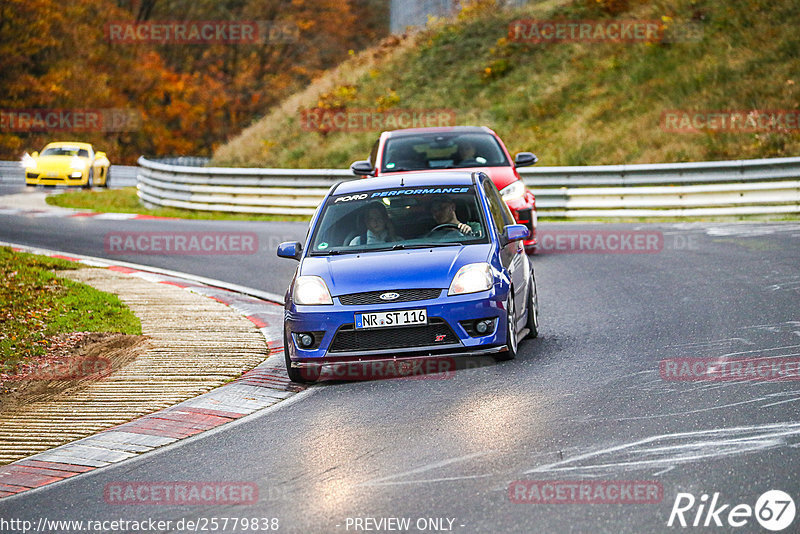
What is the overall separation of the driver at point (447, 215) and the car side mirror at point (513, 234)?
245mm

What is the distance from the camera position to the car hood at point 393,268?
9.28m

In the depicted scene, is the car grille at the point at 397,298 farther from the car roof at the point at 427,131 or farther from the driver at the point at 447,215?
the car roof at the point at 427,131

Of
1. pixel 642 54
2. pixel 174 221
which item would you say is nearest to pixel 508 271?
pixel 174 221

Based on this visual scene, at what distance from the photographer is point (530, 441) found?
6.98m

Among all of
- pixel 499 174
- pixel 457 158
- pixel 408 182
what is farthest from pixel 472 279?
pixel 457 158

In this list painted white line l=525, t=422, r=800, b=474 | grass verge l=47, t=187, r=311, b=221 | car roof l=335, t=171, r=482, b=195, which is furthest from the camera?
grass verge l=47, t=187, r=311, b=221

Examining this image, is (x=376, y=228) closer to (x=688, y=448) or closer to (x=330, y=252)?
(x=330, y=252)

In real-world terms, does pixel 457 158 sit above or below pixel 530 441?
above

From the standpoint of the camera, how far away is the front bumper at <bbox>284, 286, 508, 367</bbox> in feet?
30.0

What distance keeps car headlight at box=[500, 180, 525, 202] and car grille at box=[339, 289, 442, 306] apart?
6902 mm

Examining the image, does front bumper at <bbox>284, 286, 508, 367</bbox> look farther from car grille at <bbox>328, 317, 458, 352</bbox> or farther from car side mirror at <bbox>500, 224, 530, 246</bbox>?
car side mirror at <bbox>500, 224, 530, 246</bbox>

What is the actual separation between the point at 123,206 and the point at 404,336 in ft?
78.1

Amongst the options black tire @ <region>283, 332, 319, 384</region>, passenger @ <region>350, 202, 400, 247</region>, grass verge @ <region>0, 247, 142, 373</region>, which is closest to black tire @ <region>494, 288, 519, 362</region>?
passenger @ <region>350, 202, 400, 247</region>

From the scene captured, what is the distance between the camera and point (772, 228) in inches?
731
